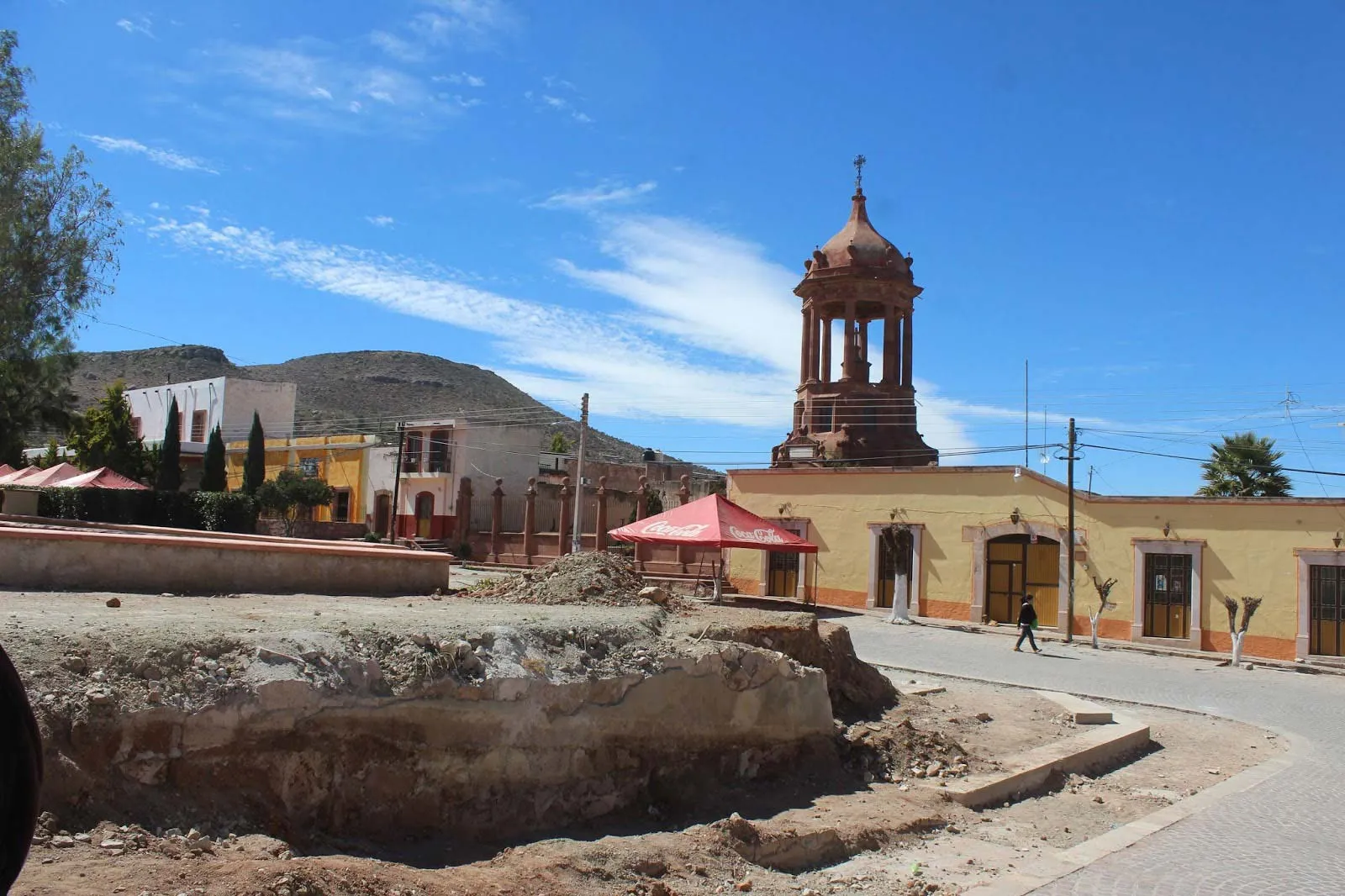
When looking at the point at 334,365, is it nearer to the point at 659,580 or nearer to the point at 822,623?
the point at 659,580

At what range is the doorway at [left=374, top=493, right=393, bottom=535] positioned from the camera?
1810 inches

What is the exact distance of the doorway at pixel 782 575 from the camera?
30594 millimetres

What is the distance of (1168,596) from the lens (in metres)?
24.1

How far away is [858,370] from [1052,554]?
11.6m

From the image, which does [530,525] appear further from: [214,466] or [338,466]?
[338,466]

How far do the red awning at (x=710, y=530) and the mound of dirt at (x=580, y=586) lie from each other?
329 inches

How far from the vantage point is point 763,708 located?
823 cm

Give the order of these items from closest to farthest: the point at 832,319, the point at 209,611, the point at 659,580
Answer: the point at 209,611, the point at 659,580, the point at 832,319

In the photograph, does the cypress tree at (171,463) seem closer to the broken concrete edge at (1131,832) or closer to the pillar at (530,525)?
the pillar at (530,525)

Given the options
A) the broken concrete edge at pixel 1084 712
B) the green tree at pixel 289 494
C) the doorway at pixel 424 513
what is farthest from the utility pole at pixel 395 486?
the broken concrete edge at pixel 1084 712

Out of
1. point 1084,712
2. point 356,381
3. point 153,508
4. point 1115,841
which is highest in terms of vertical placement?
point 356,381

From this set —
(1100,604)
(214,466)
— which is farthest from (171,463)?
(1100,604)

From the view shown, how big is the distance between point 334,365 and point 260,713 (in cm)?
11288

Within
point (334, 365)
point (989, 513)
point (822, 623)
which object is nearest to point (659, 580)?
point (989, 513)
